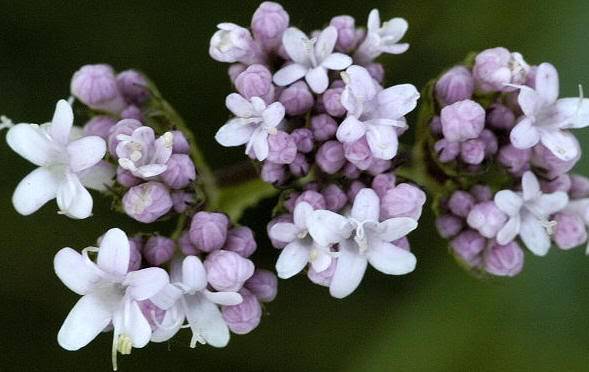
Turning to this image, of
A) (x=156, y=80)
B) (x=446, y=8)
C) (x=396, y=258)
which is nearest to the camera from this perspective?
(x=396, y=258)

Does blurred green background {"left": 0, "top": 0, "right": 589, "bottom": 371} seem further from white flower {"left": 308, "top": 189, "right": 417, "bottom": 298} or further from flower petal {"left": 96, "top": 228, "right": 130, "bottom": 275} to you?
flower petal {"left": 96, "top": 228, "right": 130, "bottom": 275}

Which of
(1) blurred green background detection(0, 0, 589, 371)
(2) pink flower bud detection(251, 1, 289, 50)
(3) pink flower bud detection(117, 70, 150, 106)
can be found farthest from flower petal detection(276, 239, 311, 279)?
(1) blurred green background detection(0, 0, 589, 371)

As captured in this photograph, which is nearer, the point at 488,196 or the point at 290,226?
the point at 290,226

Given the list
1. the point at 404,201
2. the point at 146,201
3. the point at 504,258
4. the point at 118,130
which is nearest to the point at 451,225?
the point at 504,258

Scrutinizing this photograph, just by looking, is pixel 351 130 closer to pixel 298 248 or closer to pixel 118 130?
pixel 298 248

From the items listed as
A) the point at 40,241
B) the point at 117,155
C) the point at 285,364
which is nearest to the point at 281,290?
the point at 285,364

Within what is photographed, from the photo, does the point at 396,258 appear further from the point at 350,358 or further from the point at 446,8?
the point at 446,8
